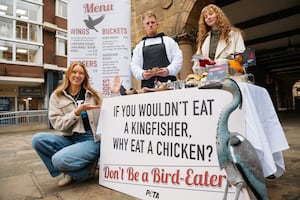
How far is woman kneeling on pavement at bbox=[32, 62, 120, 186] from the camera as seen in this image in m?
1.81

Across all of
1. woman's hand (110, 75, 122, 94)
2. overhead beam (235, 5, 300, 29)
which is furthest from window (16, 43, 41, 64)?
woman's hand (110, 75, 122, 94)

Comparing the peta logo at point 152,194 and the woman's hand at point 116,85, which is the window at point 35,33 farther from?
the peta logo at point 152,194

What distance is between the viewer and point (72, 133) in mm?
2049

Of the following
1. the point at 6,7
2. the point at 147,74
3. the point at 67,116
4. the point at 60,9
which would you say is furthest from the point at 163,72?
the point at 60,9

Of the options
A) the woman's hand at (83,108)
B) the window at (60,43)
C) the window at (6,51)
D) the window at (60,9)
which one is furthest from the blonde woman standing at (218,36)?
the window at (60,9)

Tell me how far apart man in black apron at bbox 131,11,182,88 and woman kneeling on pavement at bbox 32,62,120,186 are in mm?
518

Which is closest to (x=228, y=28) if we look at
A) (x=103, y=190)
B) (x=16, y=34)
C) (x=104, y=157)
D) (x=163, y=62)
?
(x=163, y=62)

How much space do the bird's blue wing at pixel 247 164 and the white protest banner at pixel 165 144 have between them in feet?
0.79

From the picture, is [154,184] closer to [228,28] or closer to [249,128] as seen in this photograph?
[249,128]

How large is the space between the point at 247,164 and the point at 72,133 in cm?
164

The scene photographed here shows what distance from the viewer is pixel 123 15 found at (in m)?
2.77

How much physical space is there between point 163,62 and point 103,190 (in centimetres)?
133

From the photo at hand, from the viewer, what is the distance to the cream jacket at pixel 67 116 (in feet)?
6.20

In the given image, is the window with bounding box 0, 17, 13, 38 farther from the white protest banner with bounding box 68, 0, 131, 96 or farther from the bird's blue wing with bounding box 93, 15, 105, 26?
the bird's blue wing with bounding box 93, 15, 105, 26
